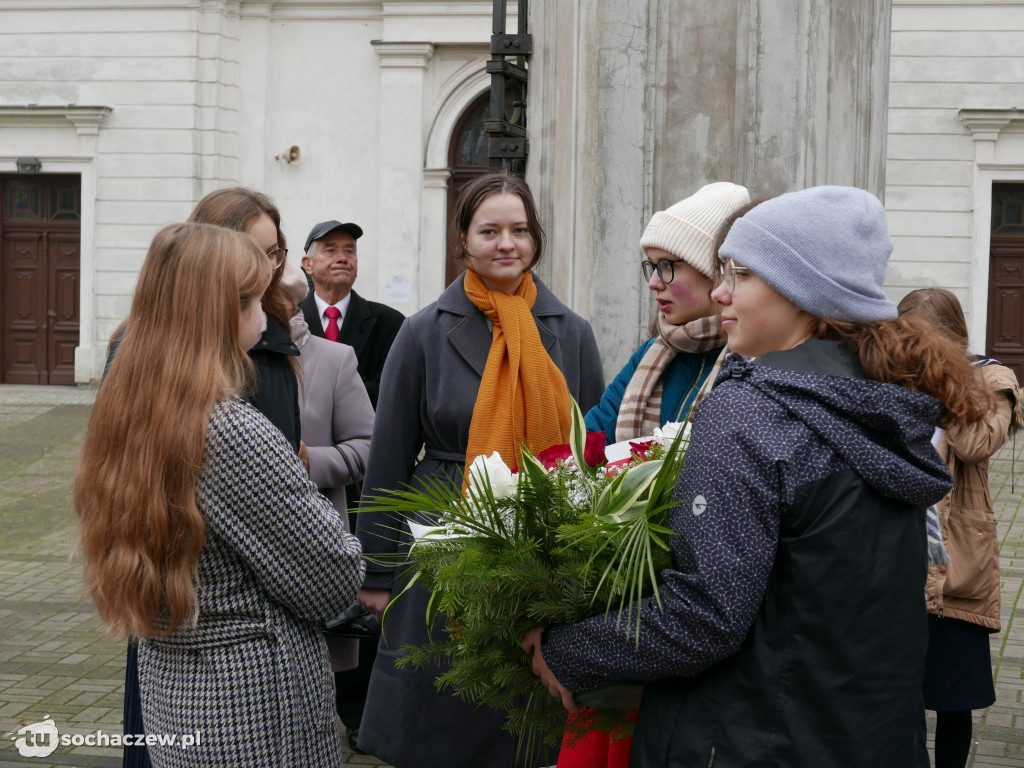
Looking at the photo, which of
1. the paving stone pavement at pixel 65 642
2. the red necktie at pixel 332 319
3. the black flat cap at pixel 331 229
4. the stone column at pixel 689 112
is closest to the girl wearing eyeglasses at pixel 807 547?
the paving stone pavement at pixel 65 642

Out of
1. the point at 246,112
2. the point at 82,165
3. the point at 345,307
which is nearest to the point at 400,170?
the point at 246,112

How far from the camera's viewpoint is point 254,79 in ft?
59.8

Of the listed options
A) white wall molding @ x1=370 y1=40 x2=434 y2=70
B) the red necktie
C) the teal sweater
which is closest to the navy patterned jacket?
the teal sweater

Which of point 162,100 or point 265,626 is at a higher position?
point 162,100

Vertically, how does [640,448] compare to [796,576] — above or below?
above

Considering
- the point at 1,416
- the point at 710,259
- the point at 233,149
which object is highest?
the point at 233,149

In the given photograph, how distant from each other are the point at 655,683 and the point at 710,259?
1085 millimetres

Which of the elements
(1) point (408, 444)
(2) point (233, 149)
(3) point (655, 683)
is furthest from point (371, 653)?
(2) point (233, 149)

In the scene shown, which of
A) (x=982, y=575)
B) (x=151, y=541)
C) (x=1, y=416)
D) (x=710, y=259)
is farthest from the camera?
(x=1, y=416)

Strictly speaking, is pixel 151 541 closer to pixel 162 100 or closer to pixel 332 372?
pixel 332 372

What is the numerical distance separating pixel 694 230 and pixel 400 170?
15.6 meters

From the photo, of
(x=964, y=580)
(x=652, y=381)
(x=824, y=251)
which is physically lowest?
(x=964, y=580)

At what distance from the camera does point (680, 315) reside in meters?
2.70

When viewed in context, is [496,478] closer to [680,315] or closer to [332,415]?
[680,315]
